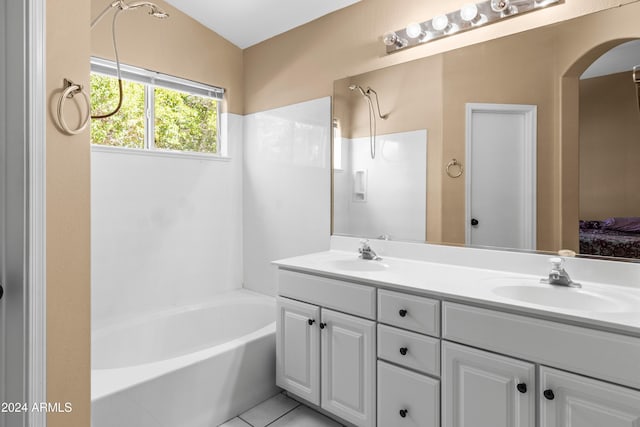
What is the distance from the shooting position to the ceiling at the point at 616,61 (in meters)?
1.46

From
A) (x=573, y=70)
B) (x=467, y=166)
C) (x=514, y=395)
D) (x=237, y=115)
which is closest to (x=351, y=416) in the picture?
(x=514, y=395)

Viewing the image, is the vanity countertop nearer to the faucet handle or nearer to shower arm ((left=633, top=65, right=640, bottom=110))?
the faucet handle

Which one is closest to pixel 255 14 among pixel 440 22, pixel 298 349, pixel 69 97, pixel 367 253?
pixel 440 22

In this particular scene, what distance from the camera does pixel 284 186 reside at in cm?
277

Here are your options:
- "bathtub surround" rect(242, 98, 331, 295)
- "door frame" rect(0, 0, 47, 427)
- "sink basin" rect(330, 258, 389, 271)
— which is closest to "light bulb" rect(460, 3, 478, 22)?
"bathtub surround" rect(242, 98, 331, 295)

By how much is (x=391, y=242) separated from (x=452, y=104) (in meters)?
0.85

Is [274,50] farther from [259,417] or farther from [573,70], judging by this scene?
[259,417]

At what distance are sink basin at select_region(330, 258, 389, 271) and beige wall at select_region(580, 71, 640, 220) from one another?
1022mm

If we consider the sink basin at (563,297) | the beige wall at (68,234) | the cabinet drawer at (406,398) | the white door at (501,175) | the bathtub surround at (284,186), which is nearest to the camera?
the beige wall at (68,234)

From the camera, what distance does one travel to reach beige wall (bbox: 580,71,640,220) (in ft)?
4.84

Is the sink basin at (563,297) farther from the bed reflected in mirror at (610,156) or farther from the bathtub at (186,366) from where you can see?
the bathtub at (186,366)

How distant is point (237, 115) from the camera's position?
3039 mm

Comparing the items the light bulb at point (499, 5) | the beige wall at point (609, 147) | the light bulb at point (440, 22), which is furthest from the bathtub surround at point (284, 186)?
the beige wall at point (609, 147)

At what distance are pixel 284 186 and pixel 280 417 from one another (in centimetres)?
156
